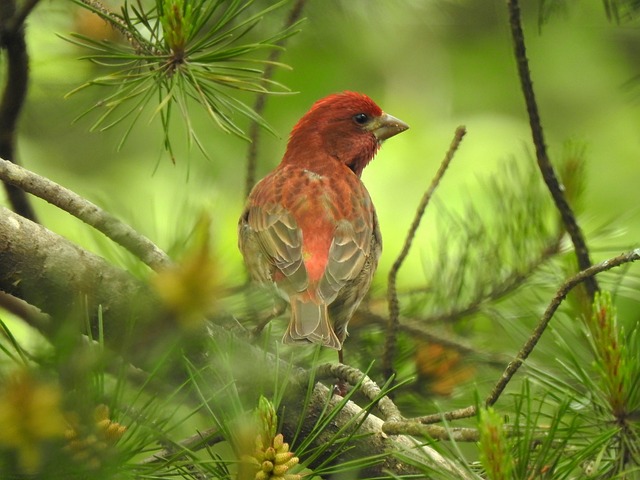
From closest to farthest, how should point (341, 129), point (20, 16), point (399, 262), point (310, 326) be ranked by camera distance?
1. point (20, 16)
2. point (399, 262)
3. point (310, 326)
4. point (341, 129)

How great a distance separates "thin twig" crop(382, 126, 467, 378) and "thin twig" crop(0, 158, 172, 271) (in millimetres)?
861

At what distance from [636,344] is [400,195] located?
4446 millimetres

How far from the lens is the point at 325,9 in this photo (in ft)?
14.4

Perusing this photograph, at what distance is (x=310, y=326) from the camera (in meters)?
3.50

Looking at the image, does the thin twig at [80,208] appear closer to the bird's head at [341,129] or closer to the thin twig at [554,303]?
the thin twig at [554,303]

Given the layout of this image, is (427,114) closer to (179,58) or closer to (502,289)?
(502,289)

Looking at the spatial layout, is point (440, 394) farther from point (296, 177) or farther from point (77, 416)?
point (77, 416)

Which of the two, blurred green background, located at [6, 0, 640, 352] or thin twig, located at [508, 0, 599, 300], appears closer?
thin twig, located at [508, 0, 599, 300]

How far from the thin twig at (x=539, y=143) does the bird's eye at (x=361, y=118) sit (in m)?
1.52

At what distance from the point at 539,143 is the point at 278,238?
1.10 metres

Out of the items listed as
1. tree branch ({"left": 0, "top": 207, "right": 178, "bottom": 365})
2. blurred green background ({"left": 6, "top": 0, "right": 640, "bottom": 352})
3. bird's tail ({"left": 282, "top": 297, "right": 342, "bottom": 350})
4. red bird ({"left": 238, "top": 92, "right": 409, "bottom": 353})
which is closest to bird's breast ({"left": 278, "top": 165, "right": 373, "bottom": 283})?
red bird ({"left": 238, "top": 92, "right": 409, "bottom": 353})

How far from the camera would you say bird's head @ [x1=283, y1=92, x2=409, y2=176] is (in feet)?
14.9

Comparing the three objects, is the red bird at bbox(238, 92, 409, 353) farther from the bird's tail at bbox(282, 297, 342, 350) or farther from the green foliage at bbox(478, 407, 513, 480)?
the green foliage at bbox(478, 407, 513, 480)

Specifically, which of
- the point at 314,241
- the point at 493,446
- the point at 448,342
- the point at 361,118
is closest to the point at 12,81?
the point at 314,241
